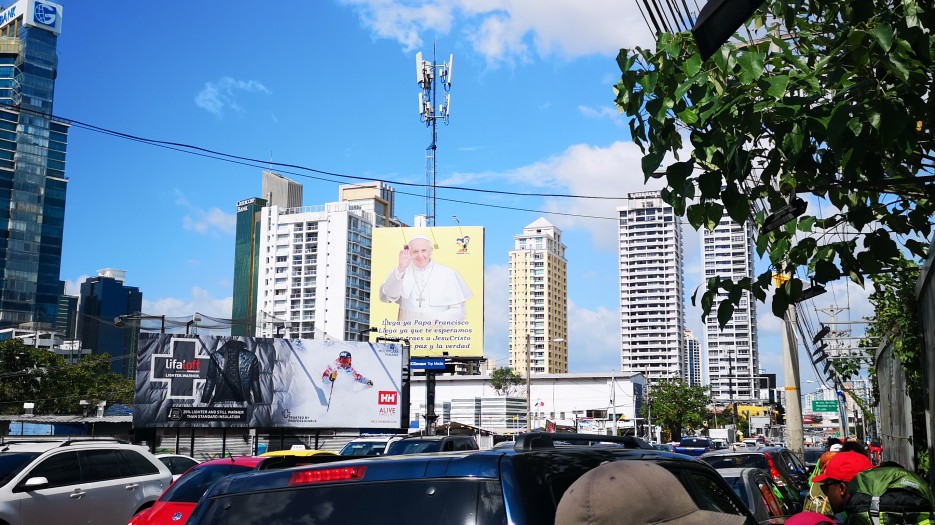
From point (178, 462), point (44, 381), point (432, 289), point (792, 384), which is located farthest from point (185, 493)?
point (44, 381)

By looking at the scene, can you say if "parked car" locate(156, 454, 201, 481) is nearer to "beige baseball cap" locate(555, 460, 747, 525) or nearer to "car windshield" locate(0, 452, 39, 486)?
"car windshield" locate(0, 452, 39, 486)

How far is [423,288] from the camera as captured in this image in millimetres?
55938

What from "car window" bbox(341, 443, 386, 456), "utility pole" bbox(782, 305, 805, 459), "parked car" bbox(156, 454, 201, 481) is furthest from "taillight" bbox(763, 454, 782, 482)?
"parked car" bbox(156, 454, 201, 481)

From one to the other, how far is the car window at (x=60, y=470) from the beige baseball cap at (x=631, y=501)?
12873mm

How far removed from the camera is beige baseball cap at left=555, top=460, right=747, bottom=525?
2.12 m

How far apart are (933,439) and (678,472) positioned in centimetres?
838

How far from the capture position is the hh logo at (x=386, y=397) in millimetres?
46719

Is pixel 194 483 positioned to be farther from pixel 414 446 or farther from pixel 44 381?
pixel 44 381

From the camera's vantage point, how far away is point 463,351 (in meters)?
55.3

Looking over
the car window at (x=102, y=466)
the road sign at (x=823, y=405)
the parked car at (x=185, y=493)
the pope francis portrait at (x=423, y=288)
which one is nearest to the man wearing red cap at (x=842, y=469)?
the parked car at (x=185, y=493)

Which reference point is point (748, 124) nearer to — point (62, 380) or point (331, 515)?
point (331, 515)

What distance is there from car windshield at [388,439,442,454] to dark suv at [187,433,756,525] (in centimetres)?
1332

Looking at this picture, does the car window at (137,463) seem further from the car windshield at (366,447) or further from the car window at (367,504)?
the car window at (367,504)

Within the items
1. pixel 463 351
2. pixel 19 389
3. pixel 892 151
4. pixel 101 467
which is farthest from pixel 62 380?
pixel 892 151
